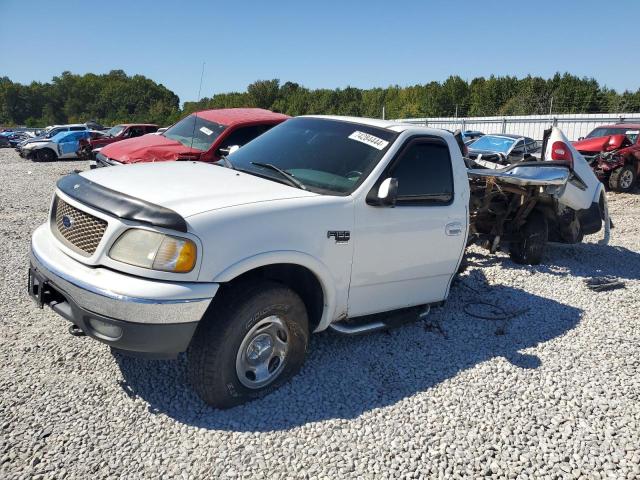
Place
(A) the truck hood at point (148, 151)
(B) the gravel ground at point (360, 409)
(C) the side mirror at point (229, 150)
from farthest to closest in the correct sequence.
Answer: (A) the truck hood at point (148, 151) → (C) the side mirror at point (229, 150) → (B) the gravel ground at point (360, 409)

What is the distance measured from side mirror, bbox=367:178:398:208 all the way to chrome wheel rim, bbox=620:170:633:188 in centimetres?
1258

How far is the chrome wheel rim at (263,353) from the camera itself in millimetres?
3068

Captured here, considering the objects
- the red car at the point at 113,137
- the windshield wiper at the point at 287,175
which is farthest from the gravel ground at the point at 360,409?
the red car at the point at 113,137

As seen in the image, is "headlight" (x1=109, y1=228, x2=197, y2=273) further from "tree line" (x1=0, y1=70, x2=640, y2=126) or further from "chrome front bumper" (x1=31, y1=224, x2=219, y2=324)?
"tree line" (x1=0, y1=70, x2=640, y2=126)

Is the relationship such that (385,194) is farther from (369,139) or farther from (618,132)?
(618,132)

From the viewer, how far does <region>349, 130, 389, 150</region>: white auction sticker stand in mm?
3785

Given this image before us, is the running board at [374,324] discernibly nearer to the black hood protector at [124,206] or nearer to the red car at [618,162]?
the black hood protector at [124,206]

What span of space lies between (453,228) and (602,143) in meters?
12.4

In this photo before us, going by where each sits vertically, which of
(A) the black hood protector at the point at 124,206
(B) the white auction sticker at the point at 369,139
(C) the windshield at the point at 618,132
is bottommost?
(A) the black hood protector at the point at 124,206

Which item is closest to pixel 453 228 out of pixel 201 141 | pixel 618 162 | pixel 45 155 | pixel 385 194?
pixel 385 194

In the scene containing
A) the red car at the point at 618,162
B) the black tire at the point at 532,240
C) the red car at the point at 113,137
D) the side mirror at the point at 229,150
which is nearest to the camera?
the side mirror at the point at 229,150

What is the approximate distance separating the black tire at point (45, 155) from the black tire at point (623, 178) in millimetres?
22432

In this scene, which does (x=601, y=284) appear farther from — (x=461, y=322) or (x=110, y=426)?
(x=110, y=426)

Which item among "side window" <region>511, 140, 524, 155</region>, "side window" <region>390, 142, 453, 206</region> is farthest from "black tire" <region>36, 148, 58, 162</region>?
"side window" <region>390, 142, 453, 206</region>
